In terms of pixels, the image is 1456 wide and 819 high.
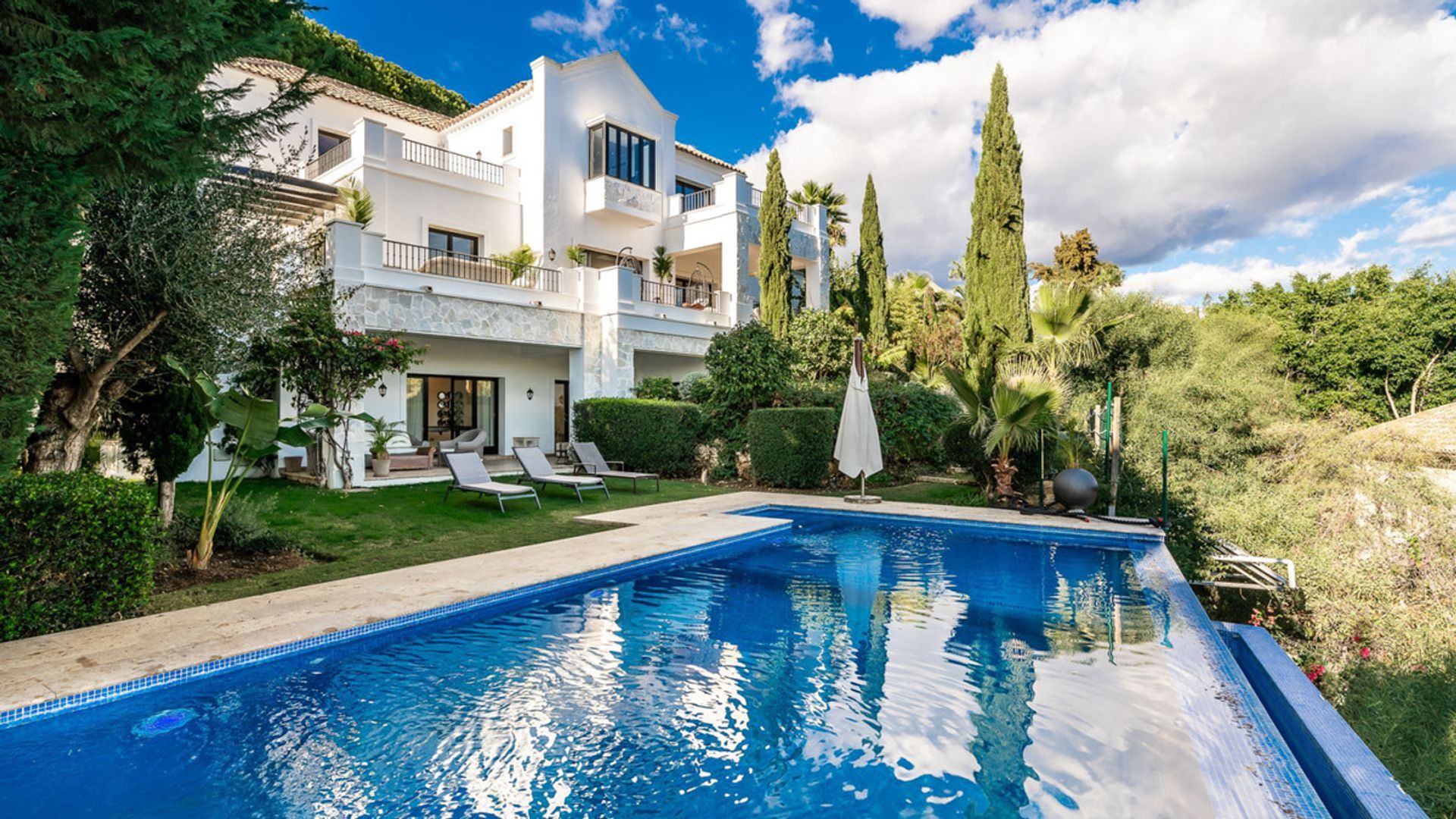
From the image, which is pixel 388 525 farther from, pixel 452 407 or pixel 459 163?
pixel 459 163

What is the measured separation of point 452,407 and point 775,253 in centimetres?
1131

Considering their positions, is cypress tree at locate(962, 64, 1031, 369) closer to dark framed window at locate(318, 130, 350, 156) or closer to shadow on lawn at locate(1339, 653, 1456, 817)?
shadow on lawn at locate(1339, 653, 1456, 817)

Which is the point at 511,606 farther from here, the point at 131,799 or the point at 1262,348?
the point at 1262,348

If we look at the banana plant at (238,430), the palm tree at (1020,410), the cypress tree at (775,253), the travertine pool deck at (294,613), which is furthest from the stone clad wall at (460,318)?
the palm tree at (1020,410)

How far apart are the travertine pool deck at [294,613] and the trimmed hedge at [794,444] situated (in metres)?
4.63

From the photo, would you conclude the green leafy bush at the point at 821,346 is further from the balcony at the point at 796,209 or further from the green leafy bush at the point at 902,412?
the balcony at the point at 796,209

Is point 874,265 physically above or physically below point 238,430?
above

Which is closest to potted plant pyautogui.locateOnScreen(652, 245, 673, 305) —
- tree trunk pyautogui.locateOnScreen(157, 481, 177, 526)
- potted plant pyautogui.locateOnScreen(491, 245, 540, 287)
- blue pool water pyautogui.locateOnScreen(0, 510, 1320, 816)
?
potted plant pyautogui.locateOnScreen(491, 245, 540, 287)

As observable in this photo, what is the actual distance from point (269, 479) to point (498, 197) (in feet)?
35.8

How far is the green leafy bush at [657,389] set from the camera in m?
18.5

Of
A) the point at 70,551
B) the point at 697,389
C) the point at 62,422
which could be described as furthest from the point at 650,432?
the point at 70,551

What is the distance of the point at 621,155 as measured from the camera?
2306cm

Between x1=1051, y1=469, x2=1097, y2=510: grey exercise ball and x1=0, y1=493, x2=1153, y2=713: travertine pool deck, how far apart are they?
87cm

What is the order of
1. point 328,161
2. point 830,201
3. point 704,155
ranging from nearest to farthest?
1. point 328,161
2. point 704,155
3. point 830,201
